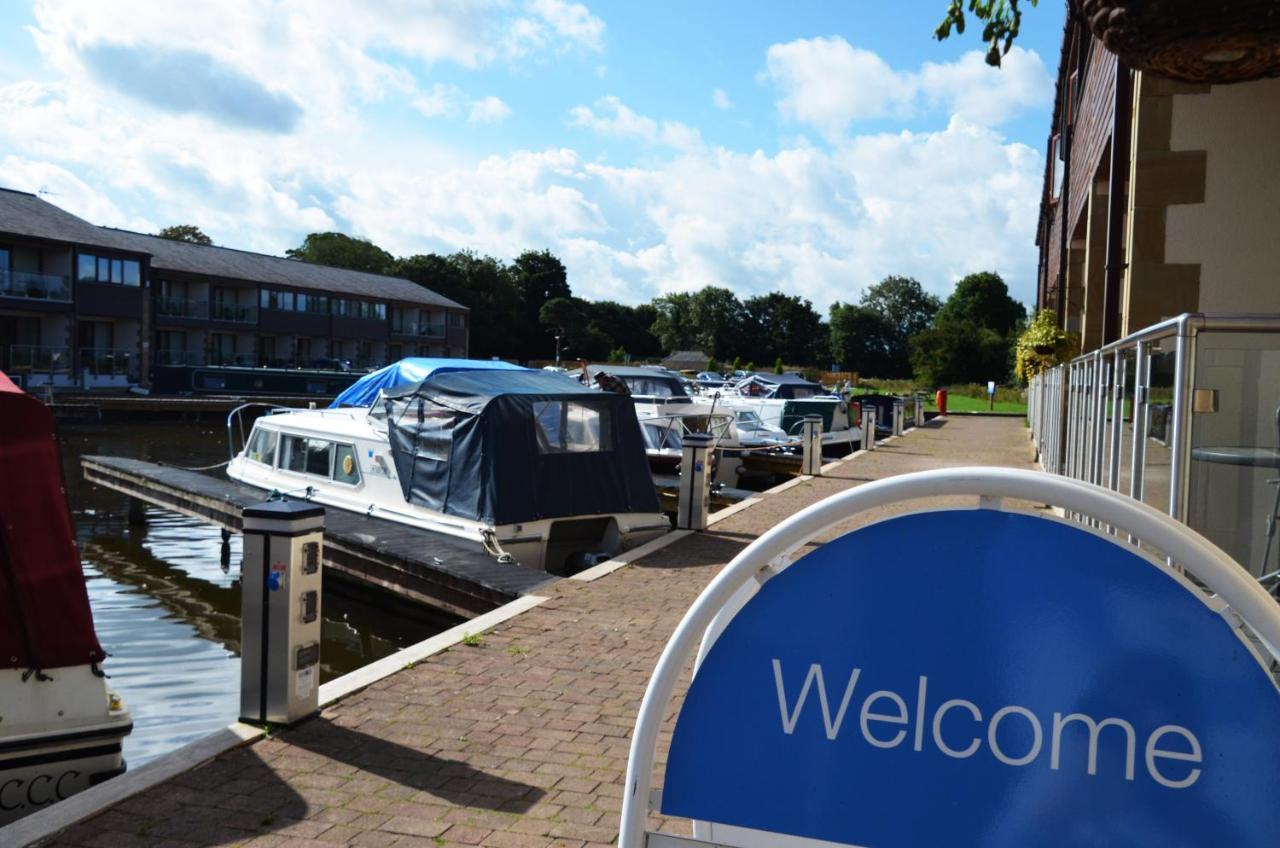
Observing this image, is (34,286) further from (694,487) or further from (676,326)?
(676,326)

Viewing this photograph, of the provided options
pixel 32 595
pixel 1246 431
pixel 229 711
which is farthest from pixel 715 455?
pixel 1246 431

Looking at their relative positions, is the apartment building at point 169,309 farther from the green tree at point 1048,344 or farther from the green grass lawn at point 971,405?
the green tree at point 1048,344

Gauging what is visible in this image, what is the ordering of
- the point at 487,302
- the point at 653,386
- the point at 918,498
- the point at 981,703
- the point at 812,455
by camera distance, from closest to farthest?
the point at 981,703, the point at 918,498, the point at 812,455, the point at 653,386, the point at 487,302

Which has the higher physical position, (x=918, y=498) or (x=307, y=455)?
(x=918, y=498)

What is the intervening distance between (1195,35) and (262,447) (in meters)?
16.0

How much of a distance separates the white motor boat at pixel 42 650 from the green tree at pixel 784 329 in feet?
441

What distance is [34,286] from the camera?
47.5 meters

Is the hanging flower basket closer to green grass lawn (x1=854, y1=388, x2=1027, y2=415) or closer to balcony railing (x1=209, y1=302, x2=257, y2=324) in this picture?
green grass lawn (x1=854, y1=388, x2=1027, y2=415)

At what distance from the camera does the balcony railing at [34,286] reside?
46438mm

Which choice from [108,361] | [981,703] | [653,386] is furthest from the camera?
[108,361]

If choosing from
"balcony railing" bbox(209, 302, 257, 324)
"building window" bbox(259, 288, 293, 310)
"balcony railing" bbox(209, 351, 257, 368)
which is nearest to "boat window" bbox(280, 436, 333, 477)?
"balcony railing" bbox(209, 351, 257, 368)

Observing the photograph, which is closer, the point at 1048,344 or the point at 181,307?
the point at 1048,344

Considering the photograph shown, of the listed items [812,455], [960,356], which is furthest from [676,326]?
[812,455]

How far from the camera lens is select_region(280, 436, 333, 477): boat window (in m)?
15.0
